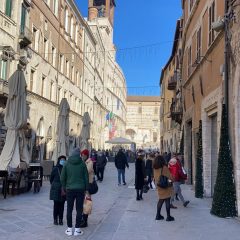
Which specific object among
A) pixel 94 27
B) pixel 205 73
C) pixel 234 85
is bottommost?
pixel 234 85

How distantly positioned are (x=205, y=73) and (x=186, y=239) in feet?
27.5

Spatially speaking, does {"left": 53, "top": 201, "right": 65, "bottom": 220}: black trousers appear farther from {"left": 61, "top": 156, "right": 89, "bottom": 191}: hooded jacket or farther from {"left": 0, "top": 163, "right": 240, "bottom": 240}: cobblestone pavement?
{"left": 61, "top": 156, "right": 89, "bottom": 191}: hooded jacket

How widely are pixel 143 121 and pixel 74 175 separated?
325ft

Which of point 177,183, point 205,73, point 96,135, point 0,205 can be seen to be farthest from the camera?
point 96,135

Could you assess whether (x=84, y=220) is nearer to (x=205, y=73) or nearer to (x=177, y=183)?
(x=177, y=183)

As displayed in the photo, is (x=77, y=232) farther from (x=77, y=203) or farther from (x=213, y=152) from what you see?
(x=213, y=152)

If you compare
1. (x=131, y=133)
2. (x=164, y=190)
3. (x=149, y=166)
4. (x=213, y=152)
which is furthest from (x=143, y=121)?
(x=164, y=190)

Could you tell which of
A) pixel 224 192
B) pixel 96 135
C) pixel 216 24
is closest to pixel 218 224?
pixel 224 192

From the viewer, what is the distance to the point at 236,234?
7.93 m

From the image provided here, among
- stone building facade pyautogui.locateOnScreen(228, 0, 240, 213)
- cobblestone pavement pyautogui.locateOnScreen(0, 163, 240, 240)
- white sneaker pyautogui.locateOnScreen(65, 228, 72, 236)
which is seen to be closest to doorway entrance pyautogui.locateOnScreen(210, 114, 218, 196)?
cobblestone pavement pyautogui.locateOnScreen(0, 163, 240, 240)

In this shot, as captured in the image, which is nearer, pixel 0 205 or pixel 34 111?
pixel 0 205

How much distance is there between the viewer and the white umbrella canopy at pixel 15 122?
1367 cm

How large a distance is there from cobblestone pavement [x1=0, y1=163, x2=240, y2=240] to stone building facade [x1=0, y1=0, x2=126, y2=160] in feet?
42.5

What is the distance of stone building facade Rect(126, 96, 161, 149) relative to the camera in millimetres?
105250
